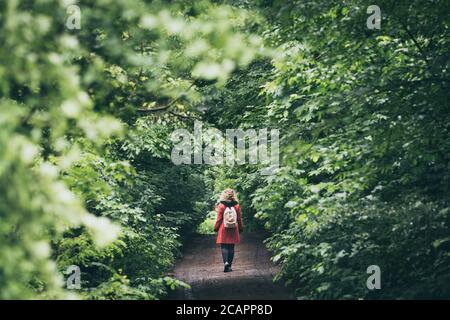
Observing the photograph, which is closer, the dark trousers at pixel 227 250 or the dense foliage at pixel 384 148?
the dense foliage at pixel 384 148

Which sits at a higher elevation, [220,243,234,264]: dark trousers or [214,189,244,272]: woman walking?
[214,189,244,272]: woman walking

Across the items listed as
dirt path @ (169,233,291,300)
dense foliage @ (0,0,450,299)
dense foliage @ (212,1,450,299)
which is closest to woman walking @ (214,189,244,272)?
dirt path @ (169,233,291,300)

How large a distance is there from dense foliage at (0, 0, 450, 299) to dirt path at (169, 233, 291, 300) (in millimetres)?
792

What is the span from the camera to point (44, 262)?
12.9 feet

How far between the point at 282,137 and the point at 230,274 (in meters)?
5.42

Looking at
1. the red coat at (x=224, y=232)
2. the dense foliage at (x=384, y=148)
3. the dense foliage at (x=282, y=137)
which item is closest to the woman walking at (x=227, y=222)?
the red coat at (x=224, y=232)

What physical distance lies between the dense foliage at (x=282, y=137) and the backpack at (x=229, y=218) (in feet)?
6.65

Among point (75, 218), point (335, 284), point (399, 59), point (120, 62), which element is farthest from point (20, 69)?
point (399, 59)

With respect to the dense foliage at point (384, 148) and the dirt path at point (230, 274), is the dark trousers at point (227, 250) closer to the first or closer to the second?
the dirt path at point (230, 274)

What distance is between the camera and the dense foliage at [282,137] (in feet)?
13.4

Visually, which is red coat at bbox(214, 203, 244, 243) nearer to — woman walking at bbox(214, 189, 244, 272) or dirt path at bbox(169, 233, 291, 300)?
woman walking at bbox(214, 189, 244, 272)

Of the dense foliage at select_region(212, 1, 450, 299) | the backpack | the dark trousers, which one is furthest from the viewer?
the dark trousers

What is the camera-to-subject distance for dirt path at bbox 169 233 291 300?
35.1 feet

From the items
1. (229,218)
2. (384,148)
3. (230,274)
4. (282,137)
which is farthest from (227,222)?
(384,148)
